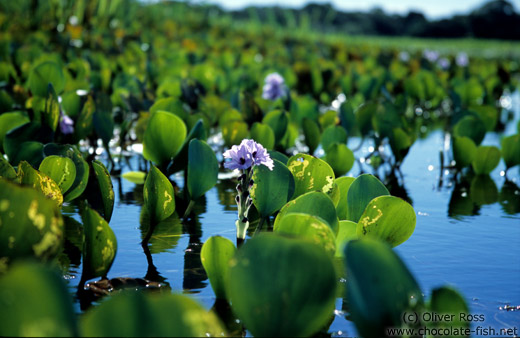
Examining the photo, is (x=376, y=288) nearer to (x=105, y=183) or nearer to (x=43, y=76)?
(x=105, y=183)

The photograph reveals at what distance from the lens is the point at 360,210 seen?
71.0 inches

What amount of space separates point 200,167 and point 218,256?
67 cm

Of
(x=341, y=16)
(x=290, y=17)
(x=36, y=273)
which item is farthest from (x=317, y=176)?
(x=341, y=16)

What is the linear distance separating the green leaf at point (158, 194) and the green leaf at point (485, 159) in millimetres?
1668

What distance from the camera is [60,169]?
1919 mm

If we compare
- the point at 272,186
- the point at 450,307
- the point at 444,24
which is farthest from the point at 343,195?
the point at 444,24

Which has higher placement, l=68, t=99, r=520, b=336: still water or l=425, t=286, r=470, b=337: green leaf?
l=425, t=286, r=470, b=337: green leaf

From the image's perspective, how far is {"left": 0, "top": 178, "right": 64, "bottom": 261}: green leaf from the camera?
4.08 ft

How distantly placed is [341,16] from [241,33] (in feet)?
60.1

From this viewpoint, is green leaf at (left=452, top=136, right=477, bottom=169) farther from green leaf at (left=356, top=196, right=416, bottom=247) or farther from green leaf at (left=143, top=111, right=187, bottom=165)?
green leaf at (left=356, top=196, right=416, bottom=247)

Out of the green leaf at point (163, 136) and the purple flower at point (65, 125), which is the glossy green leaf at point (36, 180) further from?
the purple flower at point (65, 125)

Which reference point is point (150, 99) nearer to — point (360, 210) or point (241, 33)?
point (360, 210)

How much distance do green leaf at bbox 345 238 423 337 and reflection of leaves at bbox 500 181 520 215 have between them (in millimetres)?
1602

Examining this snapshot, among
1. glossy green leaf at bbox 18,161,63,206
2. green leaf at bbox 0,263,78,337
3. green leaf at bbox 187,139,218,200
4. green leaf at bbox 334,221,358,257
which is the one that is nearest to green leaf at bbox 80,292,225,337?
green leaf at bbox 0,263,78,337
